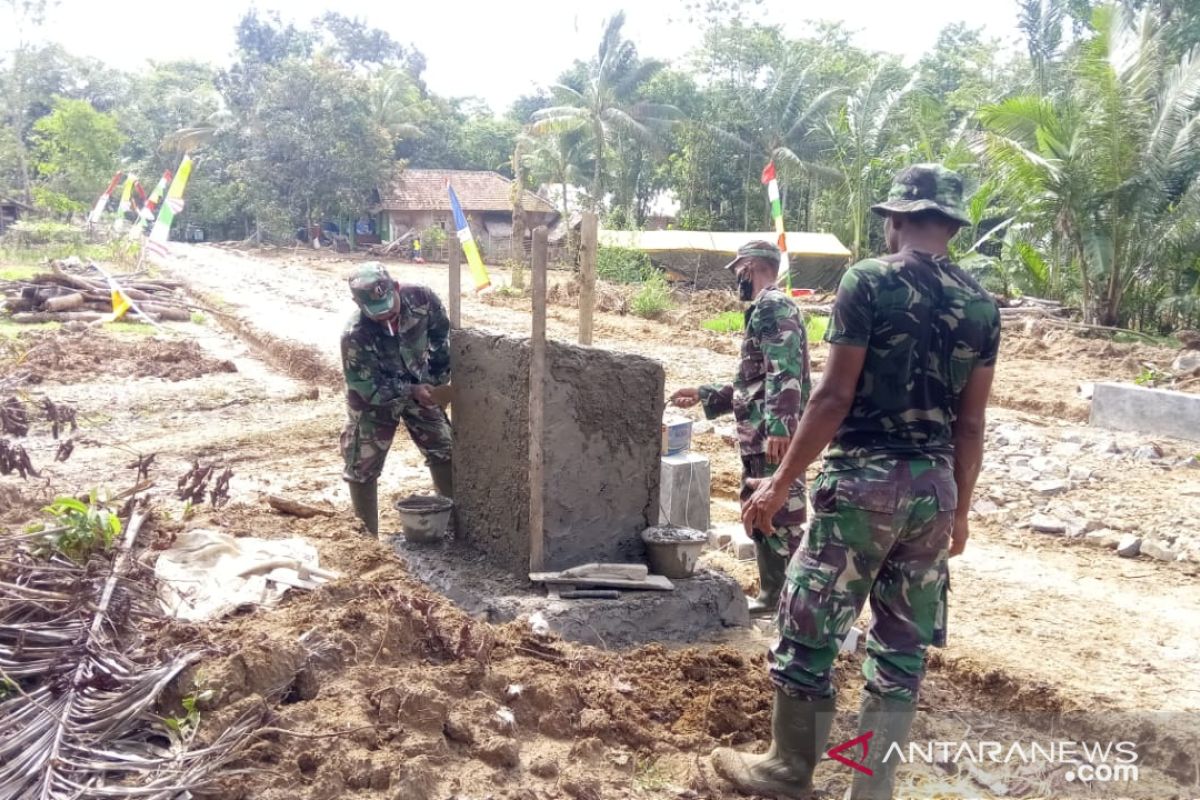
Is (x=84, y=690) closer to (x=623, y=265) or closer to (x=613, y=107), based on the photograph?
(x=623, y=265)

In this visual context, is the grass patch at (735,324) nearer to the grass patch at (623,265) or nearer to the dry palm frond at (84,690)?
the grass patch at (623,265)

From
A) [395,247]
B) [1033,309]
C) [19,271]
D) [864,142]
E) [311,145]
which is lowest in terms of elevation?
[19,271]

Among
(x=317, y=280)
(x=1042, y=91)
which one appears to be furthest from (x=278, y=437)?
(x=1042, y=91)

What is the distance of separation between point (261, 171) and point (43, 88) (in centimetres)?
1963

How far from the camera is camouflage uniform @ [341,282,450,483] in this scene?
520 centimetres

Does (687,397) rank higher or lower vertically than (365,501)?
higher

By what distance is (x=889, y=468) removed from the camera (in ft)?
9.06

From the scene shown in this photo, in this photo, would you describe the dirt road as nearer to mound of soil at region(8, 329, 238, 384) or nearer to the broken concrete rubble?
the broken concrete rubble

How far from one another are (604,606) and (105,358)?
1029 cm

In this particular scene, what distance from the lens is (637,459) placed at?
4723 mm

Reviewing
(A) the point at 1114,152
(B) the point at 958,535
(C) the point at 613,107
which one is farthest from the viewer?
(C) the point at 613,107

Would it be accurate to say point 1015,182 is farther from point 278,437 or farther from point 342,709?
point 342,709

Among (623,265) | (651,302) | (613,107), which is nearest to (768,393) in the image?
(651,302)

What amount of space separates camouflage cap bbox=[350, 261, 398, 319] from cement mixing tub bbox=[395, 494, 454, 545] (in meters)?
1.06
